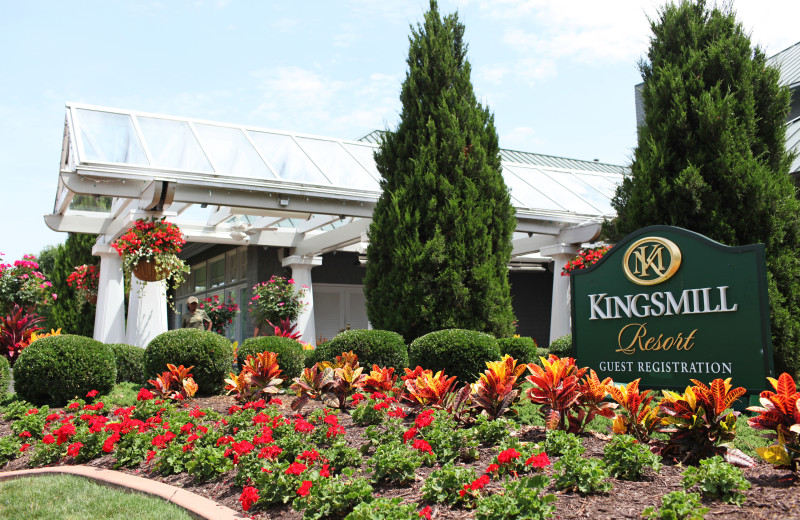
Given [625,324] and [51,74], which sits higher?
[51,74]

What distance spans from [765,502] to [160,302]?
8.60 meters

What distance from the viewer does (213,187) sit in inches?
372

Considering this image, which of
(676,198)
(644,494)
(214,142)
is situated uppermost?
(214,142)

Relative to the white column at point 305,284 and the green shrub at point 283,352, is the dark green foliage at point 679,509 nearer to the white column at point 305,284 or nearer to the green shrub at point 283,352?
the green shrub at point 283,352

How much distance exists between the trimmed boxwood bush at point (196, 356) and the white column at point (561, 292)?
7000 mm

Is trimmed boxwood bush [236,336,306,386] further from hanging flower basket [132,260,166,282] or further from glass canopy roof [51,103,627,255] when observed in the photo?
glass canopy roof [51,103,627,255]

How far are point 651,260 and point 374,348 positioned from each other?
335 cm

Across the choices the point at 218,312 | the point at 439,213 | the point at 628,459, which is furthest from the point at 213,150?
the point at 628,459

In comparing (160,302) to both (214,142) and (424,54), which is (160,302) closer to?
(214,142)

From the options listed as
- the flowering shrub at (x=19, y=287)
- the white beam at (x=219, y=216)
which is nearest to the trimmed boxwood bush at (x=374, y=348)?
the white beam at (x=219, y=216)

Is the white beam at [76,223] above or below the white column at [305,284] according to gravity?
above

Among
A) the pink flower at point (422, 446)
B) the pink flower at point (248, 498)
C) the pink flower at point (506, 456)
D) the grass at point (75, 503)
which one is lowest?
the grass at point (75, 503)

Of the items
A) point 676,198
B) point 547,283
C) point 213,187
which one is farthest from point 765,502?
point 547,283

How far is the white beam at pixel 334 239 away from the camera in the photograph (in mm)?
12141
